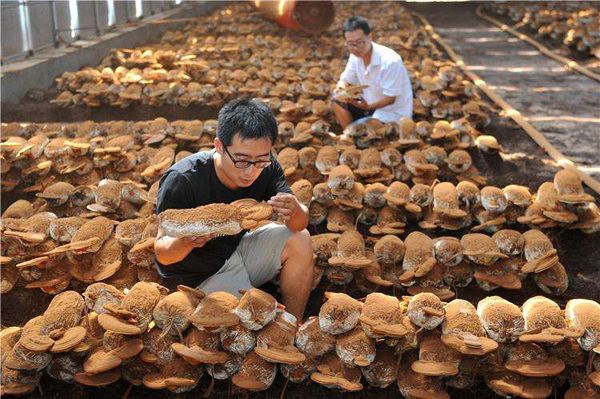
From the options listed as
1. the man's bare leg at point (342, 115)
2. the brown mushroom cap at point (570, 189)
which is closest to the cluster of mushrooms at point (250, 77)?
the man's bare leg at point (342, 115)

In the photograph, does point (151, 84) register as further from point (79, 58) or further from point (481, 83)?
point (481, 83)

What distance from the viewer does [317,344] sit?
2.18 metres

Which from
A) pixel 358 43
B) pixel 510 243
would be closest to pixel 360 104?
pixel 358 43

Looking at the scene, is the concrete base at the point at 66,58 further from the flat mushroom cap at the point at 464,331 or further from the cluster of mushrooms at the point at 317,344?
the flat mushroom cap at the point at 464,331

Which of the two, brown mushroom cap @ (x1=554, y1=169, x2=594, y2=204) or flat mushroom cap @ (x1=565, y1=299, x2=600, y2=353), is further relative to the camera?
brown mushroom cap @ (x1=554, y1=169, x2=594, y2=204)

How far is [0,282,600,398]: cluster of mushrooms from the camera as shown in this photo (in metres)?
2.08

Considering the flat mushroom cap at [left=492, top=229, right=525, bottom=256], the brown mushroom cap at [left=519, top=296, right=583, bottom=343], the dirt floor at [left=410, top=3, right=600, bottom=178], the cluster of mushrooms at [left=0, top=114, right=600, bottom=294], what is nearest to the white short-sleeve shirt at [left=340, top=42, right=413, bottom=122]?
the cluster of mushrooms at [left=0, top=114, right=600, bottom=294]

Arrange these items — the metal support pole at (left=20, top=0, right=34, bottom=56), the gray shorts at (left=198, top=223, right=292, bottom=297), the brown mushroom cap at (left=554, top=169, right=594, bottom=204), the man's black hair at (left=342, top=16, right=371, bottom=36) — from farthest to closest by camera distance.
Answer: the metal support pole at (left=20, top=0, right=34, bottom=56) < the man's black hair at (left=342, top=16, right=371, bottom=36) < the brown mushroom cap at (left=554, top=169, right=594, bottom=204) < the gray shorts at (left=198, top=223, right=292, bottom=297)

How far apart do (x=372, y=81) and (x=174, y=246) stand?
300cm

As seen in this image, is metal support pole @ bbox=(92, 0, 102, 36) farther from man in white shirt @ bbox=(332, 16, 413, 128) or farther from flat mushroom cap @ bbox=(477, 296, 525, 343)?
flat mushroom cap @ bbox=(477, 296, 525, 343)

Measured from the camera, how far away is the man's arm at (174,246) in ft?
7.11

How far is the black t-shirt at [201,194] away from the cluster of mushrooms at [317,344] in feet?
0.87

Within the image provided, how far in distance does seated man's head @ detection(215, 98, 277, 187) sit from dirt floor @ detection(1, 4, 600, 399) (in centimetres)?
87

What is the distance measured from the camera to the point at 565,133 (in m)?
4.80
